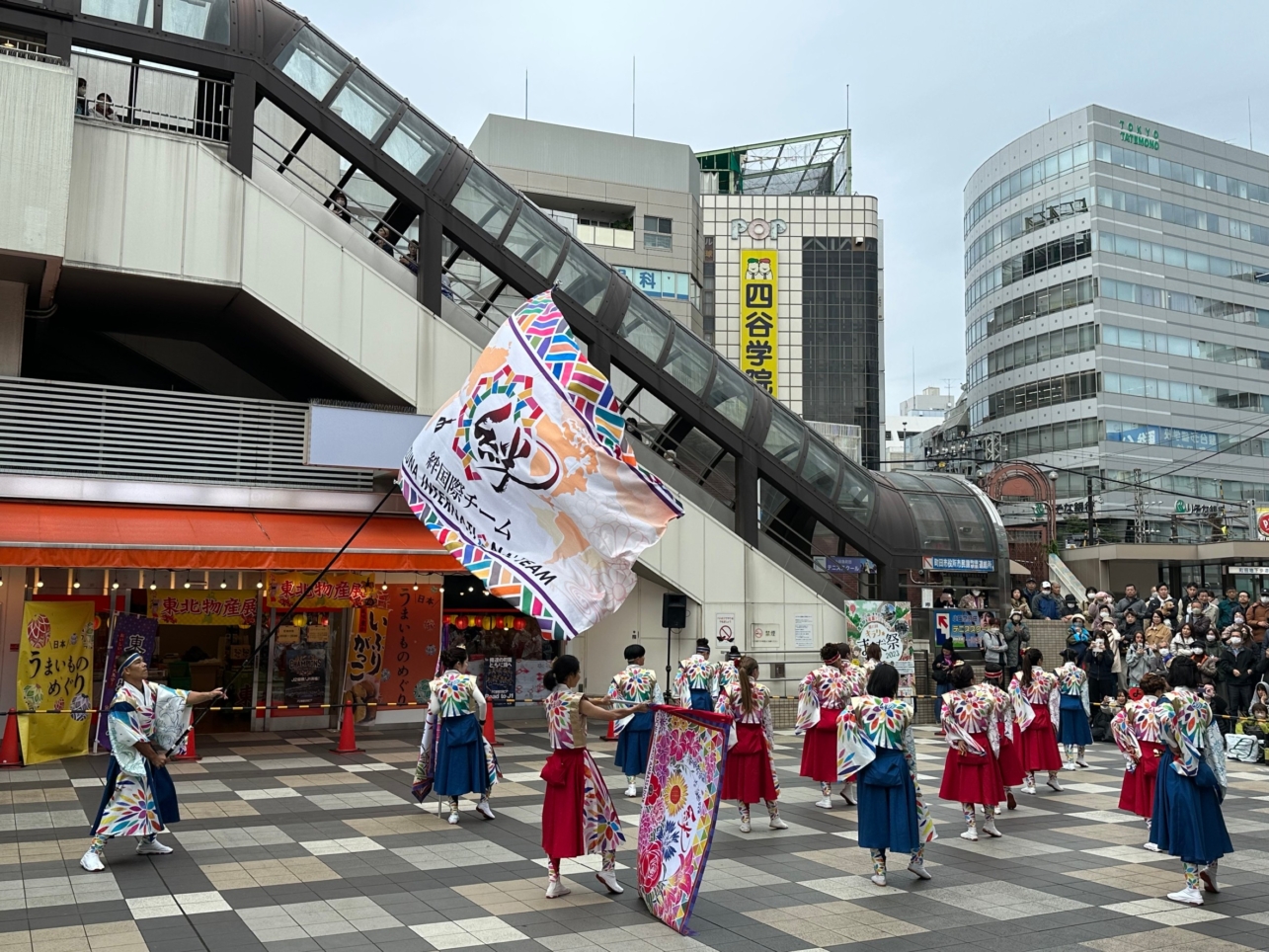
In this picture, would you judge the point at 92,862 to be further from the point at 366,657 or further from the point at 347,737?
the point at 366,657

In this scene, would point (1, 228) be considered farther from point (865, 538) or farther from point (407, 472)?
point (865, 538)

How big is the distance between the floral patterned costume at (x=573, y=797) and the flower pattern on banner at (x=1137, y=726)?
4.48 meters

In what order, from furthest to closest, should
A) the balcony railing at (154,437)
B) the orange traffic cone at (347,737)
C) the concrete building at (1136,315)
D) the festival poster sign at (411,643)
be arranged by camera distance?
the concrete building at (1136,315) < the festival poster sign at (411,643) < the balcony railing at (154,437) < the orange traffic cone at (347,737)

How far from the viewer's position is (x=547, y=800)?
28.0ft

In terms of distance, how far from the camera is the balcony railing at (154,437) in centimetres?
1611

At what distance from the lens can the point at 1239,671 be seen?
17.8m

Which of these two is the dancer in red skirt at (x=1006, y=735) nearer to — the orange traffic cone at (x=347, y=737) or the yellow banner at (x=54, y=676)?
A: the orange traffic cone at (x=347, y=737)

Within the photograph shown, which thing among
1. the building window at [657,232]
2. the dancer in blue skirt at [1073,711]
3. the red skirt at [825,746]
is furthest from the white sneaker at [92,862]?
the building window at [657,232]

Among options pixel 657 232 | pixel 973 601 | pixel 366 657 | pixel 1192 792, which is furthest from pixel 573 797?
pixel 657 232

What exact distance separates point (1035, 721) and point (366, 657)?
10.6m

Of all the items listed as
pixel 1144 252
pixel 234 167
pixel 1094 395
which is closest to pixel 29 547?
pixel 234 167

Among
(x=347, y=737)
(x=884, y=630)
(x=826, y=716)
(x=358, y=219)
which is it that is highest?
(x=358, y=219)

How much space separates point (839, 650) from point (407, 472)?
6221 millimetres

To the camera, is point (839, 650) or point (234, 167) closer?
point (839, 650)
